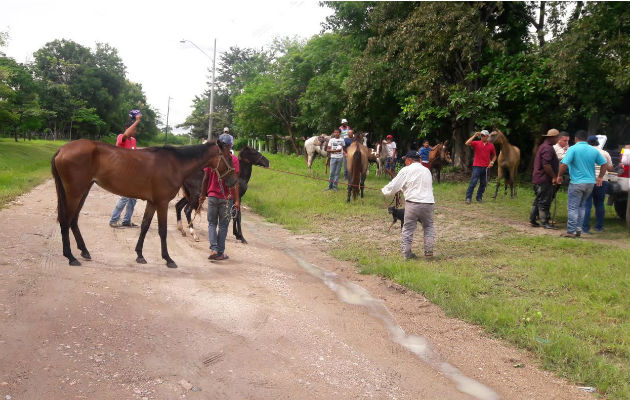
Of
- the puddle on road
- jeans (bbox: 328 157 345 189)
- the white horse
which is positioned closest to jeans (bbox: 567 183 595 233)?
the puddle on road

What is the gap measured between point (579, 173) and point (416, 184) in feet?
11.9

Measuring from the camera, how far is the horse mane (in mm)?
7297

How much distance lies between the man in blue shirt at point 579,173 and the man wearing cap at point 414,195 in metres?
3.31

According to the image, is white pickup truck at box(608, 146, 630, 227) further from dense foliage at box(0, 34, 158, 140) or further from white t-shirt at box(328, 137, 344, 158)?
dense foliage at box(0, 34, 158, 140)

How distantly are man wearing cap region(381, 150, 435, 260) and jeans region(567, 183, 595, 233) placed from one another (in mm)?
3277

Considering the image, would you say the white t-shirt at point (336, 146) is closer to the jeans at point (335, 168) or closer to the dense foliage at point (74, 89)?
the jeans at point (335, 168)

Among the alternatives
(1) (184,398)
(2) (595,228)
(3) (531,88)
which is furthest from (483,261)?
(3) (531,88)

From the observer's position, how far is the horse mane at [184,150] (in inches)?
287

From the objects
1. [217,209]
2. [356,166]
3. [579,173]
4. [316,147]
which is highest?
[316,147]

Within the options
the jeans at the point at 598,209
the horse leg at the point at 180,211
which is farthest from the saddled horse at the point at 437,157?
the horse leg at the point at 180,211

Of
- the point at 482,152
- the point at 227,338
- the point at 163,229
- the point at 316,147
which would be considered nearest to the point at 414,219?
the point at 163,229

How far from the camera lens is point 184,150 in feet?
24.2

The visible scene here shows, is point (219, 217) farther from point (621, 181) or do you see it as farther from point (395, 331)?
point (621, 181)

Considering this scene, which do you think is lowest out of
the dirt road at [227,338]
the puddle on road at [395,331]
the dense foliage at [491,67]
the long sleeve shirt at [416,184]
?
the puddle on road at [395,331]
